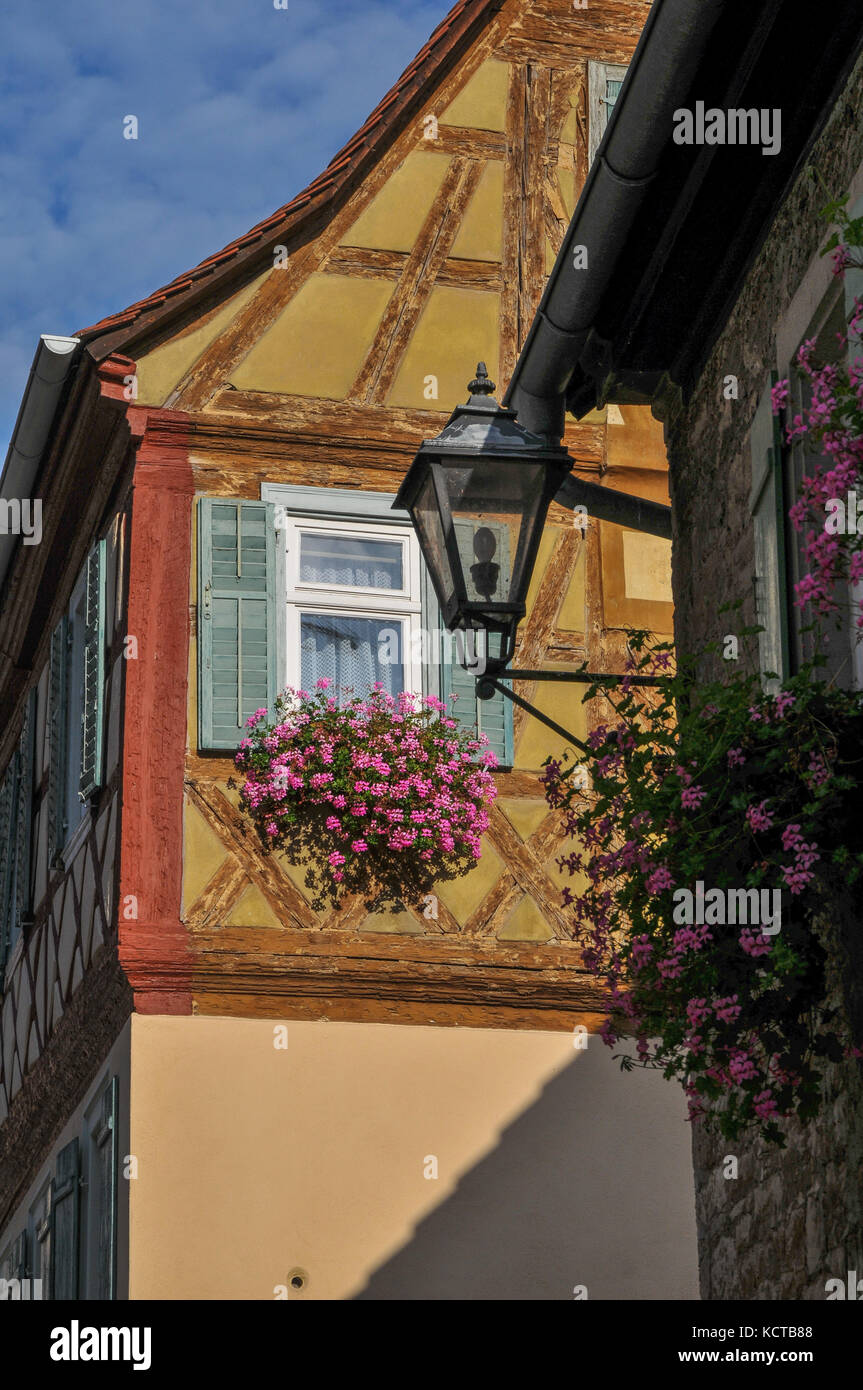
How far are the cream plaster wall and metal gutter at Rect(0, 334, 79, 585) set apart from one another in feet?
11.3

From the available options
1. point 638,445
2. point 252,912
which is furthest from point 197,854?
point 638,445

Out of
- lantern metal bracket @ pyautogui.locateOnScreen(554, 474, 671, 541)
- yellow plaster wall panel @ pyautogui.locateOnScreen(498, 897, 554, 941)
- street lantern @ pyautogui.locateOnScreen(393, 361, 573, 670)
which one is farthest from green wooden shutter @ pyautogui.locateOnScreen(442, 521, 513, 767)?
street lantern @ pyautogui.locateOnScreen(393, 361, 573, 670)

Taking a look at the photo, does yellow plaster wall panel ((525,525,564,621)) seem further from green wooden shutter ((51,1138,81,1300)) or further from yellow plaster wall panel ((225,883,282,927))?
green wooden shutter ((51,1138,81,1300))

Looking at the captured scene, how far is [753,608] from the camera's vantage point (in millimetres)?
6871

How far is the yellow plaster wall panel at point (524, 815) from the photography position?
11461 mm

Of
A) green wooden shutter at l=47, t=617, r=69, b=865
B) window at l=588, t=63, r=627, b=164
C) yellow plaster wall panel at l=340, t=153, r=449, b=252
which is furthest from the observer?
green wooden shutter at l=47, t=617, r=69, b=865

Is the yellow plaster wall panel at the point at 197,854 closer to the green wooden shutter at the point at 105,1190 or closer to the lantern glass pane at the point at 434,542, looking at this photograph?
the green wooden shutter at the point at 105,1190

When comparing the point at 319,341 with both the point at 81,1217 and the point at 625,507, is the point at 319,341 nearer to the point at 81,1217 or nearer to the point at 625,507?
the point at 625,507

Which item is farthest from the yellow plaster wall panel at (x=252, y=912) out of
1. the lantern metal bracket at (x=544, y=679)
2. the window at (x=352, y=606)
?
the lantern metal bracket at (x=544, y=679)

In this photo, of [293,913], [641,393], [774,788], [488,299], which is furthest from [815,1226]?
[488,299]

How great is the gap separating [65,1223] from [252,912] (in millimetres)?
2250

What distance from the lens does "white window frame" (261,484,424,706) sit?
11602 millimetres

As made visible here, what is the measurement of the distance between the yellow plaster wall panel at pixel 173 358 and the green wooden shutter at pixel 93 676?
877mm

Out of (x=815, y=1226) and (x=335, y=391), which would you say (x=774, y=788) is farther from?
(x=335, y=391)
